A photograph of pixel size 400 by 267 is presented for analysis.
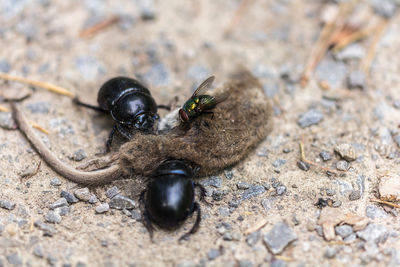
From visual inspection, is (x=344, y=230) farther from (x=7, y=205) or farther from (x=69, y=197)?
(x=7, y=205)

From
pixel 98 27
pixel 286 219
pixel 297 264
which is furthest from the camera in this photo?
pixel 98 27

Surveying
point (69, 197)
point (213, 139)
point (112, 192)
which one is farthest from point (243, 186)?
point (69, 197)

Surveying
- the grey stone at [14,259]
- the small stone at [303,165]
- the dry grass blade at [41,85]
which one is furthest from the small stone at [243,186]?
the dry grass blade at [41,85]

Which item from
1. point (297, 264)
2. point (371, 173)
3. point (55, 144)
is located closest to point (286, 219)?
point (297, 264)

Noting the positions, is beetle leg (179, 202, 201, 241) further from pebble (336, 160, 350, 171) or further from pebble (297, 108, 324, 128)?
pebble (297, 108, 324, 128)

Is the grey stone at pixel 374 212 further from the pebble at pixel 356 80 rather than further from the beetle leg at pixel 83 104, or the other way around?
the beetle leg at pixel 83 104

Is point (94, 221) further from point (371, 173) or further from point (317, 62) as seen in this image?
point (317, 62)
